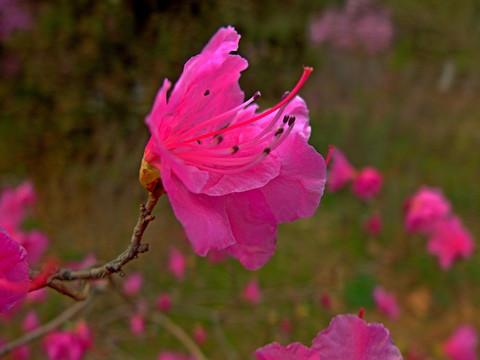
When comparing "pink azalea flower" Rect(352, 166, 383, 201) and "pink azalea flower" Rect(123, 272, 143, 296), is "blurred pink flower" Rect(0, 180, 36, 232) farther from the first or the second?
"pink azalea flower" Rect(352, 166, 383, 201)

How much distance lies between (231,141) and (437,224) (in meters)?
1.56

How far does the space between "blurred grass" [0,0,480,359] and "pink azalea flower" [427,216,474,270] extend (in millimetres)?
547

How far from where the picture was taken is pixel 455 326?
Result: 3117 millimetres

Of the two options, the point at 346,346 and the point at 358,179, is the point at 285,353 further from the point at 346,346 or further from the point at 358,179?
the point at 358,179

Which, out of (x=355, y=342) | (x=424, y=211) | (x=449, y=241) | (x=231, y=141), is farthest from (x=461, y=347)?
(x=231, y=141)

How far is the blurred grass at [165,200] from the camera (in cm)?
249

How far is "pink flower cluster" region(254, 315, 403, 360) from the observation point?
0.47m

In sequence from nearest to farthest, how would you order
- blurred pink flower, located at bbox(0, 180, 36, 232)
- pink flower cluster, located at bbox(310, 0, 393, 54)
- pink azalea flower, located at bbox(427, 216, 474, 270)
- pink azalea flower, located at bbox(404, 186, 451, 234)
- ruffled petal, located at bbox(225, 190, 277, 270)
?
ruffled petal, located at bbox(225, 190, 277, 270), blurred pink flower, located at bbox(0, 180, 36, 232), pink azalea flower, located at bbox(404, 186, 451, 234), pink azalea flower, located at bbox(427, 216, 474, 270), pink flower cluster, located at bbox(310, 0, 393, 54)

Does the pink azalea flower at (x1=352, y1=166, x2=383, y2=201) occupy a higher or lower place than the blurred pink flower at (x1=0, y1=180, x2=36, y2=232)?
lower

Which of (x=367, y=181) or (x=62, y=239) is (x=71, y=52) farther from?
(x=367, y=181)

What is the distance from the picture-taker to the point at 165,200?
271 cm

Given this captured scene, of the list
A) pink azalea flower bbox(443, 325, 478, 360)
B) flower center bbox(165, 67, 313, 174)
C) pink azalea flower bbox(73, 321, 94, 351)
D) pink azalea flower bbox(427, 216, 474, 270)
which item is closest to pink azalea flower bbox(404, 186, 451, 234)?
pink azalea flower bbox(427, 216, 474, 270)

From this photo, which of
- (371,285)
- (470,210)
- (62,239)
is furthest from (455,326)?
(62,239)

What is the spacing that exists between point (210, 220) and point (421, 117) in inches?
224
